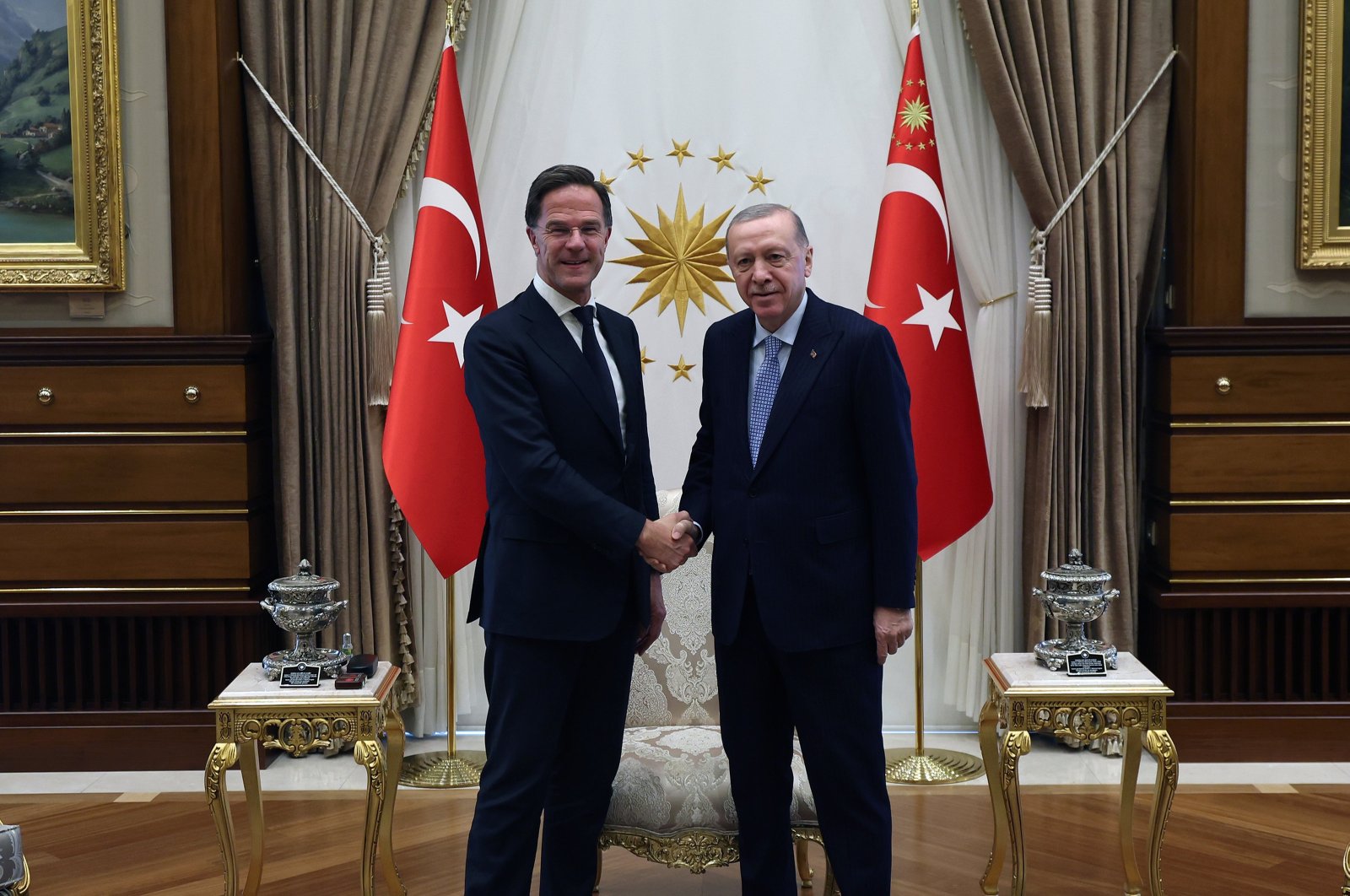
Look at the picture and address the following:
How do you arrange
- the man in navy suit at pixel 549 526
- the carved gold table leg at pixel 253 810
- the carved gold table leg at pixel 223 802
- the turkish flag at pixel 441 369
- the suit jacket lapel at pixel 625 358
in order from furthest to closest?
the turkish flag at pixel 441 369, the carved gold table leg at pixel 253 810, the carved gold table leg at pixel 223 802, the suit jacket lapel at pixel 625 358, the man in navy suit at pixel 549 526

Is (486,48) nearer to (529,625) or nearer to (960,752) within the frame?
(529,625)

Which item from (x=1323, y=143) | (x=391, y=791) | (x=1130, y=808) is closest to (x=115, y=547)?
(x=391, y=791)

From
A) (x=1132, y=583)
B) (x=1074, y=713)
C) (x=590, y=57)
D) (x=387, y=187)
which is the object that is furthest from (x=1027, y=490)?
(x=387, y=187)

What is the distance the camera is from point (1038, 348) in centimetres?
424

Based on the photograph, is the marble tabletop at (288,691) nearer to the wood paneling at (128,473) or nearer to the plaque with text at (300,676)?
the plaque with text at (300,676)

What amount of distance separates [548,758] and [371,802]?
0.59 metres

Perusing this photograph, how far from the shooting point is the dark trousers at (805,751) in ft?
8.61

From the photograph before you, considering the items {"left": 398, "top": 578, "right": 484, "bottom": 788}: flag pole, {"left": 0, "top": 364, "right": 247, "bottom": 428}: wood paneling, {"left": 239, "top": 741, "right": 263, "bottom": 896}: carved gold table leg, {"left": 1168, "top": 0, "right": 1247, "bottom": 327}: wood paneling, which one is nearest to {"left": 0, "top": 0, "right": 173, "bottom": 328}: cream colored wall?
{"left": 0, "top": 364, "right": 247, "bottom": 428}: wood paneling

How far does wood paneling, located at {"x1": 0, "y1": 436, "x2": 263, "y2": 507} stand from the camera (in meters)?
4.16

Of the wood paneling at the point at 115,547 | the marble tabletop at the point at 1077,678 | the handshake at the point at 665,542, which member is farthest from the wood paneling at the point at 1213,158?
the wood paneling at the point at 115,547

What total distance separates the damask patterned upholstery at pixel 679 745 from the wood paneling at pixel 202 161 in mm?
1758

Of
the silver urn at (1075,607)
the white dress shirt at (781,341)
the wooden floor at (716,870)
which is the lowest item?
the wooden floor at (716,870)

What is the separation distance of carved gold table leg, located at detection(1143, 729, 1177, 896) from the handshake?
47.6 inches

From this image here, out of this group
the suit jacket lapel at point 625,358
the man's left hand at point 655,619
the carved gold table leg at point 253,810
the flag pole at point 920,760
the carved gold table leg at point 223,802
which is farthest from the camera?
the flag pole at point 920,760
